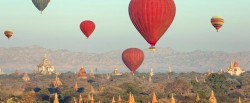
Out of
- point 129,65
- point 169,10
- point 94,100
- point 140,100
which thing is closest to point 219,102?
point 140,100

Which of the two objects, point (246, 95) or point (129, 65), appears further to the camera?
point (246, 95)

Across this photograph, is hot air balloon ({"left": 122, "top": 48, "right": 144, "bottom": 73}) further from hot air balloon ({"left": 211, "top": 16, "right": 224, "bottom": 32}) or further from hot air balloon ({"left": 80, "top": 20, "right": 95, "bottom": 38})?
hot air balloon ({"left": 211, "top": 16, "right": 224, "bottom": 32})

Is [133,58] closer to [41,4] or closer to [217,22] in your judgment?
[217,22]

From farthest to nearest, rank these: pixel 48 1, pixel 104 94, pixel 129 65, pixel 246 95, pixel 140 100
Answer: pixel 246 95
pixel 104 94
pixel 140 100
pixel 48 1
pixel 129 65

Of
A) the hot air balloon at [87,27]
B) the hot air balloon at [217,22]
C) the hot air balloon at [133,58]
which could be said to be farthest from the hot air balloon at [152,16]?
the hot air balloon at [87,27]

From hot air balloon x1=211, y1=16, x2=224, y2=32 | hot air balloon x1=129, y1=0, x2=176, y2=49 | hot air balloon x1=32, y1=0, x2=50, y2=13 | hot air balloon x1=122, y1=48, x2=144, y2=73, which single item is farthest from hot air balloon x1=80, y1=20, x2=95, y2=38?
hot air balloon x1=129, y1=0, x2=176, y2=49

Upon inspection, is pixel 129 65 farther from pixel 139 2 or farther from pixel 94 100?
pixel 139 2

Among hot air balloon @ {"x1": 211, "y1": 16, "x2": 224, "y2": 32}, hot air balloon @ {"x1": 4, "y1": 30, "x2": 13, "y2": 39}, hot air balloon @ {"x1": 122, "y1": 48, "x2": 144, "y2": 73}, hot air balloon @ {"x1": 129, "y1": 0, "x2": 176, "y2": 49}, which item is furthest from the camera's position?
hot air balloon @ {"x1": 4, "y1": 30, "x2": 13, "y2": 39}
